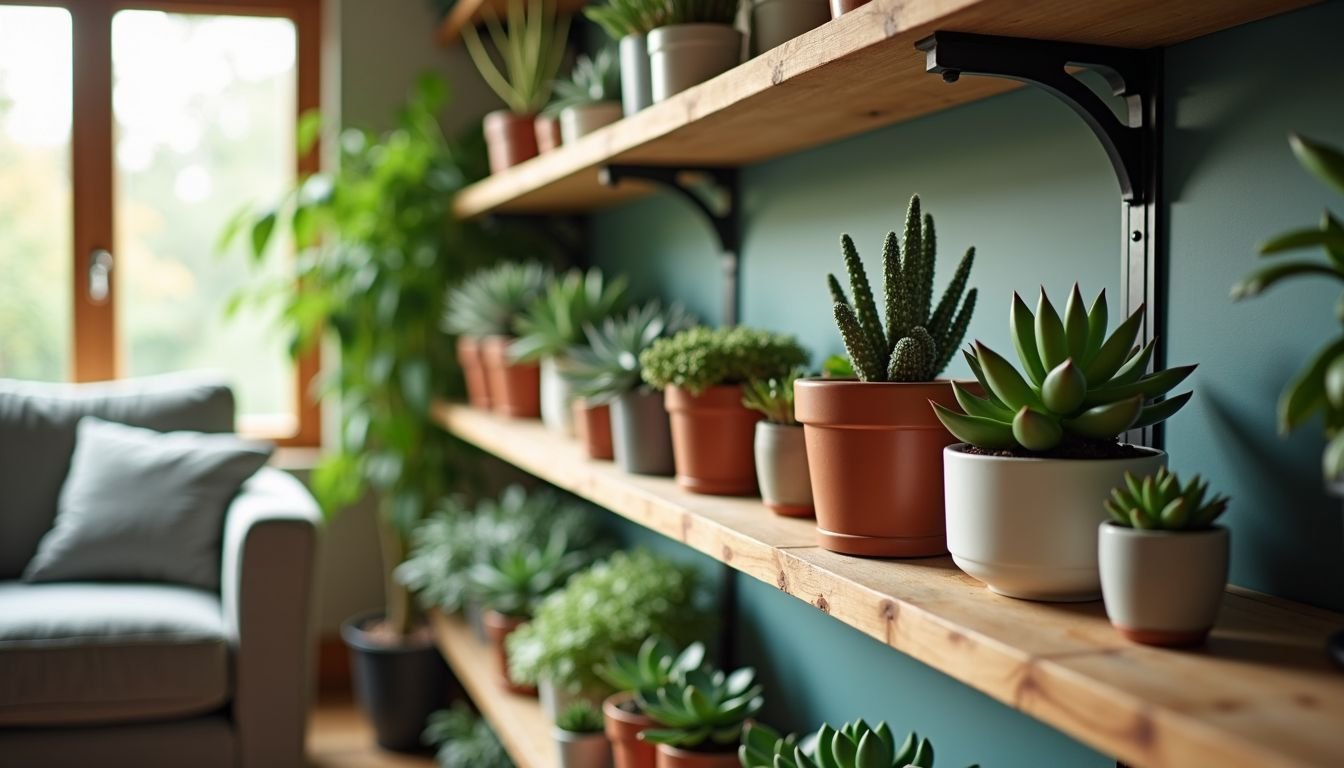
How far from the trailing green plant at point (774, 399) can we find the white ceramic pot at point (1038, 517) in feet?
1.36

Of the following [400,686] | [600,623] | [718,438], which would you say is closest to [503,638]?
[600,623]

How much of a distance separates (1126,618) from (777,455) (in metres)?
0.54

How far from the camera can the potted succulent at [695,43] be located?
58.9 inches

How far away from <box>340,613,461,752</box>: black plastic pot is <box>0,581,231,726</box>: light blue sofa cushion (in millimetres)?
583

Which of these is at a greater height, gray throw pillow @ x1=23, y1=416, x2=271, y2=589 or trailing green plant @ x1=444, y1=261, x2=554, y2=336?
trailing green plant @ x1=444, y1=261, x2=554, y2=336

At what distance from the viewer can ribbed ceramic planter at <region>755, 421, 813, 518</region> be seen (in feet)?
4.31

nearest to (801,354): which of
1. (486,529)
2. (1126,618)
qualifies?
(1126,618)

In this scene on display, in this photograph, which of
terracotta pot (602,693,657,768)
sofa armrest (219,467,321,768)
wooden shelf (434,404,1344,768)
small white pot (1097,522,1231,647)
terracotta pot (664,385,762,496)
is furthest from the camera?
sofa armrest (219,467,321,768)

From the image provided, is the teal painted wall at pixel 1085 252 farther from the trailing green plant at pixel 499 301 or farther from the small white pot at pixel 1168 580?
the trailing green plant at pixel 499 301

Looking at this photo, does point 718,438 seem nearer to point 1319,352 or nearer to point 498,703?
point 1319,352

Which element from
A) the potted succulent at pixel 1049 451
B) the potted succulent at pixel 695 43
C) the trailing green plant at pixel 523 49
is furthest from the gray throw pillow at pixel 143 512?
the potted succulent at pixel 1049 451

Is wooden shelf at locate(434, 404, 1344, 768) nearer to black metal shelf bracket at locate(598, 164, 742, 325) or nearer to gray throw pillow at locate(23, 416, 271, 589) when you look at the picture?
black metal shelf bracket at locate(598, 164, 742, 325)

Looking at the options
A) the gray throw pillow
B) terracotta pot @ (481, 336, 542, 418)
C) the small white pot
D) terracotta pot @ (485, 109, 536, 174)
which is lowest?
the gray throw pillow

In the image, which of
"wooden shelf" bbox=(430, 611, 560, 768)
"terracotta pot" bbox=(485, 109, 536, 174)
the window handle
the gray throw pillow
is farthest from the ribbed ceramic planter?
the window handle
